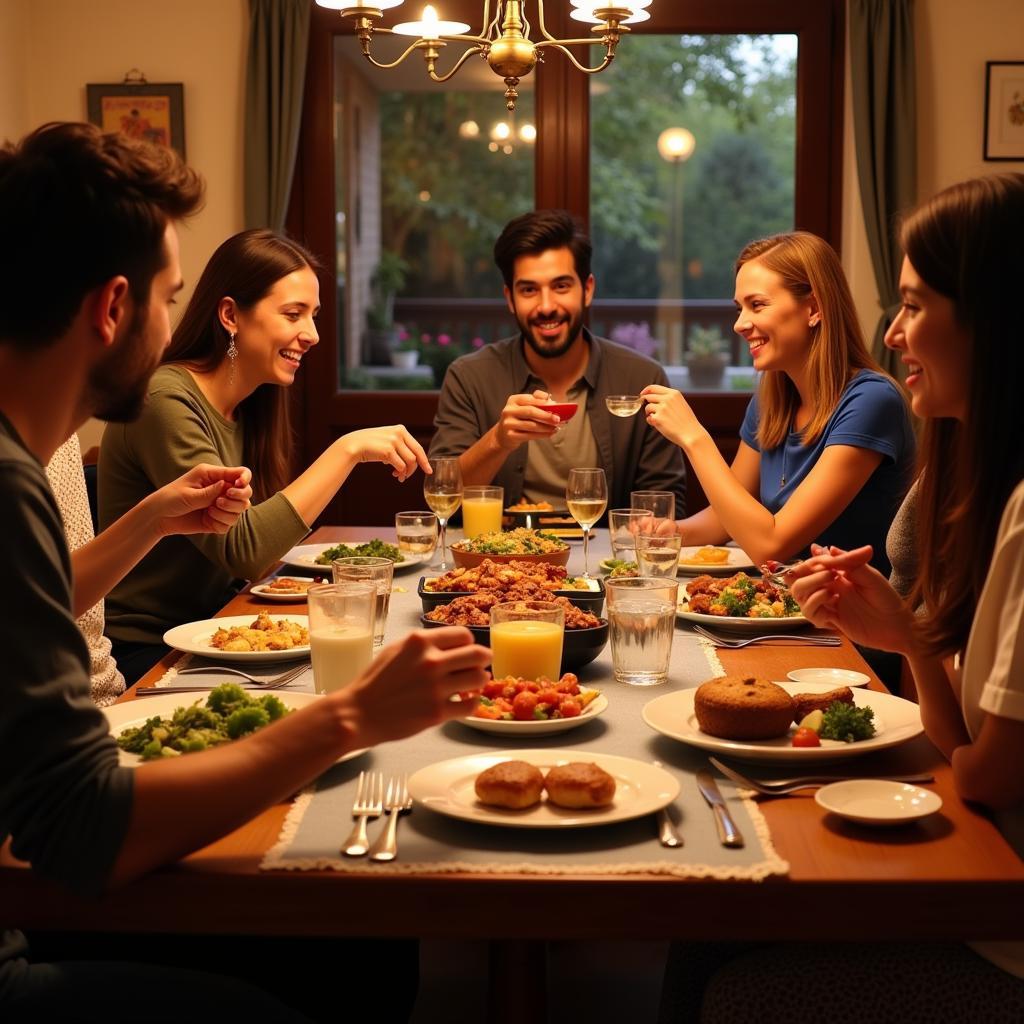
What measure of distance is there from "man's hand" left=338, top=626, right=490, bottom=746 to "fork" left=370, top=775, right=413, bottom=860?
10 centimetres

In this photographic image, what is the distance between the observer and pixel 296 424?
5.27m

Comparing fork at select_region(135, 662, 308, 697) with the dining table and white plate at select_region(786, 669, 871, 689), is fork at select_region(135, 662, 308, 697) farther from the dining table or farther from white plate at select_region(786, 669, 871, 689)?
white plate at select_region(786, 669, 871, 689)

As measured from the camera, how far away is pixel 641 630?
1871 mm

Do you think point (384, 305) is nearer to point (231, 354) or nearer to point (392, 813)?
point (231, 354)

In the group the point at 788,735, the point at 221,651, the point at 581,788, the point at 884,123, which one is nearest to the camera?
the point at 581,788

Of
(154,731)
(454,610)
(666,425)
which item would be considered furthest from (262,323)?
(154,731)

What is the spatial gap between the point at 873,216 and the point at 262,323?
289cm

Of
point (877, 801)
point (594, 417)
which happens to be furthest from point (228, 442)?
point (877, 801)

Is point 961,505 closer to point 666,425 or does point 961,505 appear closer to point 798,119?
point 666,425

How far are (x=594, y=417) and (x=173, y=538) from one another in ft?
5.00

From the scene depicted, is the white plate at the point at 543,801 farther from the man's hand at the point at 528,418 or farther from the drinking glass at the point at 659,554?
the man's hand at the point at 528,418

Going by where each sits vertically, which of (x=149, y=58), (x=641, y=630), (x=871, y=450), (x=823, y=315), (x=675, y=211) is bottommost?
(x=641, y=630)

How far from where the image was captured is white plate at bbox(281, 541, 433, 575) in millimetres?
2711

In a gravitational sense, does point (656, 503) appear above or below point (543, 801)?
above
